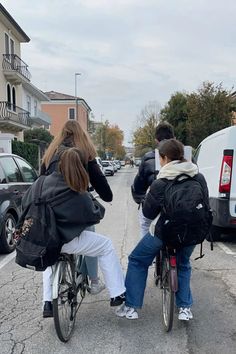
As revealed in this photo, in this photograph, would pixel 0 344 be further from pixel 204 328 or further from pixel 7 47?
pixel 7 47

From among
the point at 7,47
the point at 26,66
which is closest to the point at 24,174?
the point at 7,47

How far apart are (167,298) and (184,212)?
90 cm

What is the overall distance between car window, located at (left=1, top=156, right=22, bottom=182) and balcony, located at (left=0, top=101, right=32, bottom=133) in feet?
72.2

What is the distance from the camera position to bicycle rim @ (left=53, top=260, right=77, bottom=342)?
3350mm

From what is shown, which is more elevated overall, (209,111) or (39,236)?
(209,111)

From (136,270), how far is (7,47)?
97.6 ft

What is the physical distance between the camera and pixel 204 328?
3.78 metres

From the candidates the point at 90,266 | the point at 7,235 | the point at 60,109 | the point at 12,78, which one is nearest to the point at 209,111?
the point at 12,78

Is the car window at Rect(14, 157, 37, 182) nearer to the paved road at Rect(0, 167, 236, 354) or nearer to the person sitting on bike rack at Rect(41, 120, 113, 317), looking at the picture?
the paved road at Rect(0, 167, 236, 354)

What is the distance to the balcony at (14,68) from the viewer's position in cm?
2998

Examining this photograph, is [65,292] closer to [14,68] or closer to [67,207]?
[67,207]

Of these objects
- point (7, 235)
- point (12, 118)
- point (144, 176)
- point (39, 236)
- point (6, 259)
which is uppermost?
point (12, 118)

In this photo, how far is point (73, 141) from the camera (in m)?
3.87

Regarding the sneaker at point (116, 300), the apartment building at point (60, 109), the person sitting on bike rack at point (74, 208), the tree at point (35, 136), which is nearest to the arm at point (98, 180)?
the person sitting on bike rack at point (74, 208)
